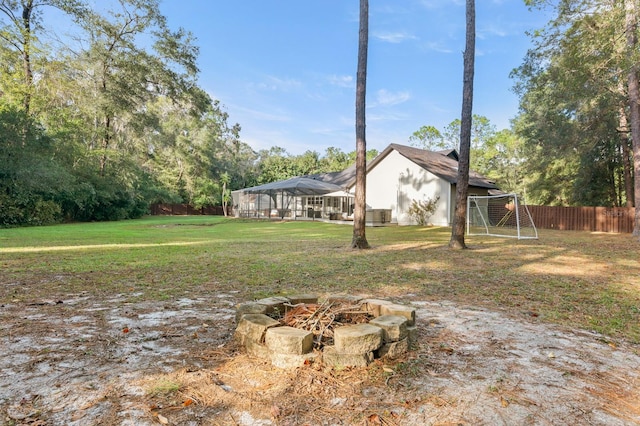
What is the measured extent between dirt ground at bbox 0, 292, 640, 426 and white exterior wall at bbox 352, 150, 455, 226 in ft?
57.5

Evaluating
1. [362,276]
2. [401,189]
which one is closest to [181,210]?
[401,189]

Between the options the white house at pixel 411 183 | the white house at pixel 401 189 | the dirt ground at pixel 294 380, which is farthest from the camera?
the white house at pixel 401 189

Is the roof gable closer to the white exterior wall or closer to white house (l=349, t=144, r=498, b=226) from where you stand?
→ white house (l=349, t=144, r=498, b=226)

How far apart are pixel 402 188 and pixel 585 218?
9.51 m

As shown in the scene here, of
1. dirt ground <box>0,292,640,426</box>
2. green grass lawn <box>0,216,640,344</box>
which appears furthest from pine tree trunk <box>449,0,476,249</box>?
dirt ground <box>0,292,640,426</box>

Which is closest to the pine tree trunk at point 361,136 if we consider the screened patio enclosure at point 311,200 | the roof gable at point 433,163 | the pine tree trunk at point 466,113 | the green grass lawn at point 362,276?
the green grass lawn at point 362,276

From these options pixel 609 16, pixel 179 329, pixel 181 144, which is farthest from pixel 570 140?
pixel 181 144

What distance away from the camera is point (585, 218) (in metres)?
18.4

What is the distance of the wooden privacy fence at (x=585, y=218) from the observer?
1705 cm

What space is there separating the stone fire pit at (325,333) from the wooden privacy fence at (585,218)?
19652 millimetres

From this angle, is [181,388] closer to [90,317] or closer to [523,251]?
[90,317]

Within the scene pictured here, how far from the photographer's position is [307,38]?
1916 cm

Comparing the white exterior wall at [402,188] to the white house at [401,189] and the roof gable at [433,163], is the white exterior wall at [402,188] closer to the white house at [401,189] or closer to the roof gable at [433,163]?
Result: the white house at [401,189]

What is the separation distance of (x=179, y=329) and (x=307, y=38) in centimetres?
1911
